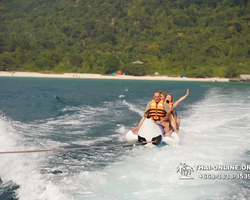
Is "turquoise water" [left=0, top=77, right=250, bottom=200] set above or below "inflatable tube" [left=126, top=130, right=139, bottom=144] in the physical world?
below

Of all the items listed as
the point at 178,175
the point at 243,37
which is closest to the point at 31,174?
the point at 178,175

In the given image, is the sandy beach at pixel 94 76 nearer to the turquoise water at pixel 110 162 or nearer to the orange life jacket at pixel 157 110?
the turquoise water at pixel 110 162

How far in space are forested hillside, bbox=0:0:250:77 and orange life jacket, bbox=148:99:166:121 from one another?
50.4 meters

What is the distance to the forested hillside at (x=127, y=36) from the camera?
60.8 m

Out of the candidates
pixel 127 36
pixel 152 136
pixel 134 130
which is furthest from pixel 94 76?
pixel 152 136

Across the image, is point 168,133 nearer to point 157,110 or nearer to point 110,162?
point 157,110

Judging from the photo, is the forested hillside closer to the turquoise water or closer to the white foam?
the turquoise water

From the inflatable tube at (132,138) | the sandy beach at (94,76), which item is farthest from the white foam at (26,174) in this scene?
the sandy beach at (94,76)

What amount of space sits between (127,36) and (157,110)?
87.1m

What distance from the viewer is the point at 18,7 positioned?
5084 inches

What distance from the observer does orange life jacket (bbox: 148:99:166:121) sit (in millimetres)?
7113

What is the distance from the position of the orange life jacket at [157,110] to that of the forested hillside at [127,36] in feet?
165

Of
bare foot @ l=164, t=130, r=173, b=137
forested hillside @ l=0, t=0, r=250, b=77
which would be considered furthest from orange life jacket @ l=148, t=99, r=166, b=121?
forested hillside @ l=0, t=0, r=250, b=77

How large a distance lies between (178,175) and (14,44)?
72034 mm
